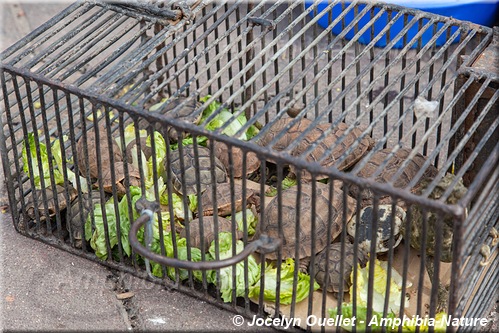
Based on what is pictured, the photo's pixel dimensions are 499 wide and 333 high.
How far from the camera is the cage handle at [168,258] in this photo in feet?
9.86

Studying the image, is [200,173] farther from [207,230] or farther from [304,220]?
[304,220]

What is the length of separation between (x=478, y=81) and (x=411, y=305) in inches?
37.1

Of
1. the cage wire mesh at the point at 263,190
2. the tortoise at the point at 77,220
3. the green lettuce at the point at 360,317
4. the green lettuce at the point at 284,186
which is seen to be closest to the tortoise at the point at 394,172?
the cage wire mesh at the point at 263,190

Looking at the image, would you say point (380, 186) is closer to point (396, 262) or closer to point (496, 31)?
point (396, 262)

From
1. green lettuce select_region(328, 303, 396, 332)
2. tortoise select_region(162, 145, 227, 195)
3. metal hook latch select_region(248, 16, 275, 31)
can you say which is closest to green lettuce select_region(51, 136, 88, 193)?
tortoise select_region(162, 145, 227, 195)

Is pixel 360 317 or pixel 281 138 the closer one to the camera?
pixel 360 317

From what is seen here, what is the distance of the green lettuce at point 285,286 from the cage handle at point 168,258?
0.28 metres

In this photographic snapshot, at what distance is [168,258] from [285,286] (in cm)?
62

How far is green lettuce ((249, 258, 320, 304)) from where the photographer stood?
343 centimetres

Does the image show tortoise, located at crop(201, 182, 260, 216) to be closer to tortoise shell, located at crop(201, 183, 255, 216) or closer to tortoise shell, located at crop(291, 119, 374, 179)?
tortoise shell, located at crop(201, 183, 255, 216)

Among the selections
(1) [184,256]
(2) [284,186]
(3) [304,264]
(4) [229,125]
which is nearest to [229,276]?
(1) [184,256]

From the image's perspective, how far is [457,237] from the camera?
277cm

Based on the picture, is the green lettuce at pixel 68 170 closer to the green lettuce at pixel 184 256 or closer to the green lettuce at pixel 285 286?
the green lettuce at pixel 184 256

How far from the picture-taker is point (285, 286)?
3.47 metres
